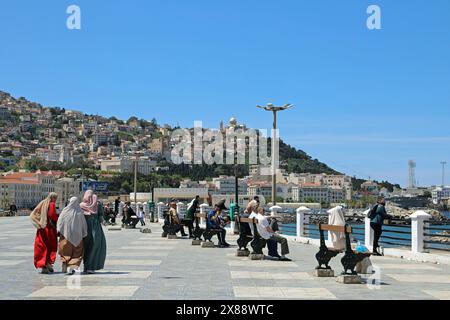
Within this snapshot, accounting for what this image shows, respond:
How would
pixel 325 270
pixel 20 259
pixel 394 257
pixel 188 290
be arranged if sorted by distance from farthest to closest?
pixel 394 257 < pixel 20 259 < pixel 325 270 < pixel 188 290

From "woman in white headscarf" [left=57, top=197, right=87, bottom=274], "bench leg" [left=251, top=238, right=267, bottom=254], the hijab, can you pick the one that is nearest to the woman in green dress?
"woman in white headscarf" [left=57, top=197, right=87, bottom=274]

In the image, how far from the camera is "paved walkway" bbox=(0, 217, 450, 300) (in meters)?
9.36

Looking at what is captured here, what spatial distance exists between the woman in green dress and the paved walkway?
24 cm

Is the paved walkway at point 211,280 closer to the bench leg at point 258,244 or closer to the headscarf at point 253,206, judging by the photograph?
the bench leg at point 258,244

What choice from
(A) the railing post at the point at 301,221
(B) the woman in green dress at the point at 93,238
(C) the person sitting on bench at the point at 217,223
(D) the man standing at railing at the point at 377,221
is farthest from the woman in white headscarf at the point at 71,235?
(A) the railing post at the point at 301,221

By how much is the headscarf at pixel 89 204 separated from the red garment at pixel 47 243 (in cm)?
54

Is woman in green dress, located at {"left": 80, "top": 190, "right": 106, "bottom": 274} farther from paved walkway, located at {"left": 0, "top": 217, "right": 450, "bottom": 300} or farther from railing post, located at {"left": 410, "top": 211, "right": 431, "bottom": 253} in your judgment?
railing post, located at {"left": 410, "top": 211, "right": 431, "bottom": 253}

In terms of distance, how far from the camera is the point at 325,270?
11.6m
